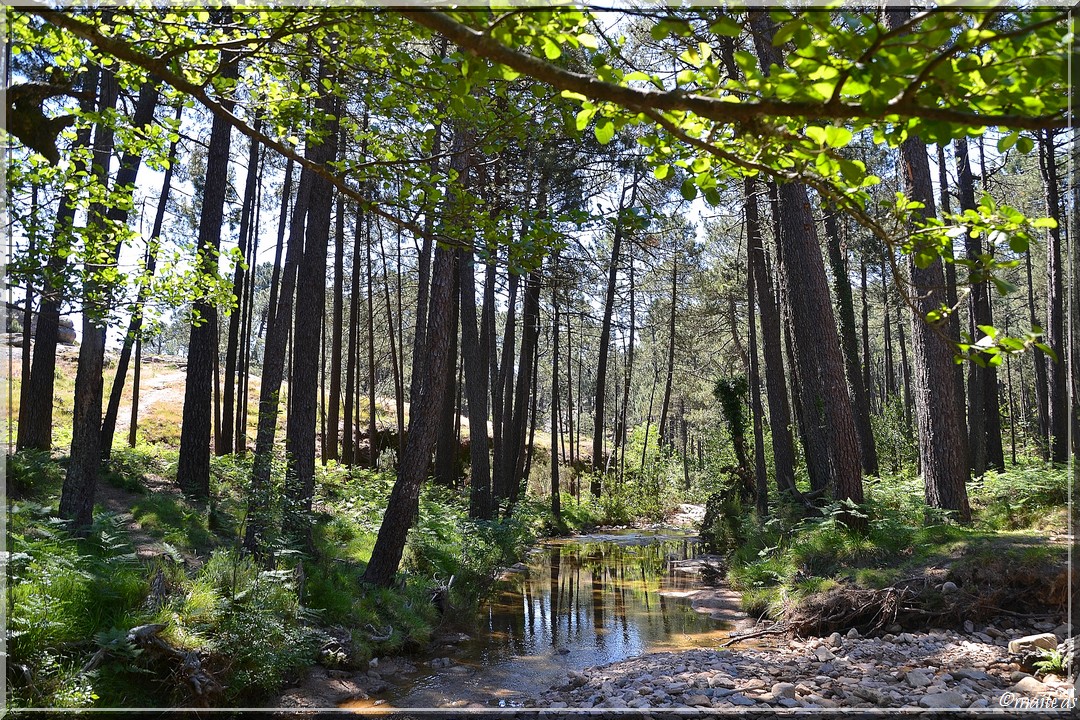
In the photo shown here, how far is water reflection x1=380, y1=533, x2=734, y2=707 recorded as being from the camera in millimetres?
6348

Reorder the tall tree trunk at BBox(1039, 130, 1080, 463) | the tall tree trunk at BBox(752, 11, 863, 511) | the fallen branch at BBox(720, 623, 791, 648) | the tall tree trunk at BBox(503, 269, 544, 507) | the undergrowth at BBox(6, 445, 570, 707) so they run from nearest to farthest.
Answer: the undergrowth at BBox(6, 445, 570, 707) → the fallen branch at BBox(720, 623, 791, 648) → the tall tree trunk at BBox(752, 11, 863, 511) → the tall tree trunk at BBox(1039, 130, 1080, 463) → the tall tree trunk at BBox(503, 269, 544, 507)

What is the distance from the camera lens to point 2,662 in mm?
3818

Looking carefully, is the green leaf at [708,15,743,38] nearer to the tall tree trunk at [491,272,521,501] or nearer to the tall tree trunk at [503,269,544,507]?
the tall tree trunk at [491,272,521,501]

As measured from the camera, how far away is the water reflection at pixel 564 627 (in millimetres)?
6348

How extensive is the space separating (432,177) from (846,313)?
15147mm

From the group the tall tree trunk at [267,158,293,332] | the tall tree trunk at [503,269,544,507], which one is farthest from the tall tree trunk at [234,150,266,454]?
the tall tree trunk at [503,269,544,507]

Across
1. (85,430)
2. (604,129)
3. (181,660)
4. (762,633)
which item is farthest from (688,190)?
(85,430)

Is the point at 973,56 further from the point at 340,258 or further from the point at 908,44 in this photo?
the point at 340,258

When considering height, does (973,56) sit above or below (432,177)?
below

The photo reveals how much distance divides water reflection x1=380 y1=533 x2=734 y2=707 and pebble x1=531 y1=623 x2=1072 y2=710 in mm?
681

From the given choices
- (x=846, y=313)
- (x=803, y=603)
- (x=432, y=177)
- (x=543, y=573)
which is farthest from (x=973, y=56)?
(x=846, y=313)

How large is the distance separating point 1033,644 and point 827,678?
1.64 meters

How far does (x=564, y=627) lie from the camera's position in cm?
884

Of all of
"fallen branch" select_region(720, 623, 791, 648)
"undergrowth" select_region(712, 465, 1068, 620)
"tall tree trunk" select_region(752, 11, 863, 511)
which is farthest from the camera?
"tall tree trunk" select_region(752, 11, 863, 511)
